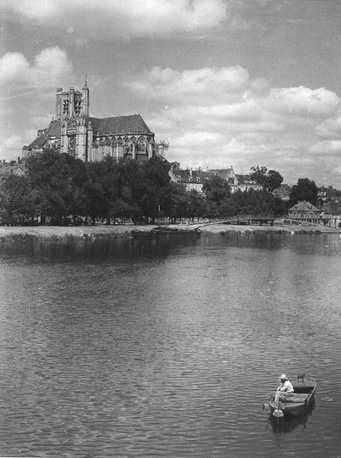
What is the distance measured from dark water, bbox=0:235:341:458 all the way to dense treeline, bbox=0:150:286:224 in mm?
50403

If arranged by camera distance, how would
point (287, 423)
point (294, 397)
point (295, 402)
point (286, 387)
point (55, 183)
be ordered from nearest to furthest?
point (287, 423) < point (295, 402) < point (294, 397) < point (286, 387) < point (55, 183)

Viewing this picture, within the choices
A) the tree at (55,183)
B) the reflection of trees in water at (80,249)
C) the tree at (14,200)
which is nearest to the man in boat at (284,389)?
the reflection of trees in water at (80,249)

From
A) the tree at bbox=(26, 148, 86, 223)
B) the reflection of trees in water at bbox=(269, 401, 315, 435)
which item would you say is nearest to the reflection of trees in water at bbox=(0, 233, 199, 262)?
the tree at bbox=(26, 148, 86, 223)

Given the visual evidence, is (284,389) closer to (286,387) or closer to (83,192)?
(286,387)

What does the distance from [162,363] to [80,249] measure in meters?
59.0

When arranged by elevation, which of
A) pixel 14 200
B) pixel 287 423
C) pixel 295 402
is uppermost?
pixel 14 200

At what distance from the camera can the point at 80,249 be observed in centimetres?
8444

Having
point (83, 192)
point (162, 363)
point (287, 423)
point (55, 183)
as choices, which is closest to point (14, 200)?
point (55, 183)

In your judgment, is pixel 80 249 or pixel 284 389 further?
pixel 80 249

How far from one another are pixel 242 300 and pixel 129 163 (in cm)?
9376

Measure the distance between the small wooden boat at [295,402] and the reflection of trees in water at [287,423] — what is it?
0.16m

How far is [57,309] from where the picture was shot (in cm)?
3884

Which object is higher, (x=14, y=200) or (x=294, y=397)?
(x=14, y=200)

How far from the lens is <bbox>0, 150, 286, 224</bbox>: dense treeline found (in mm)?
104312
